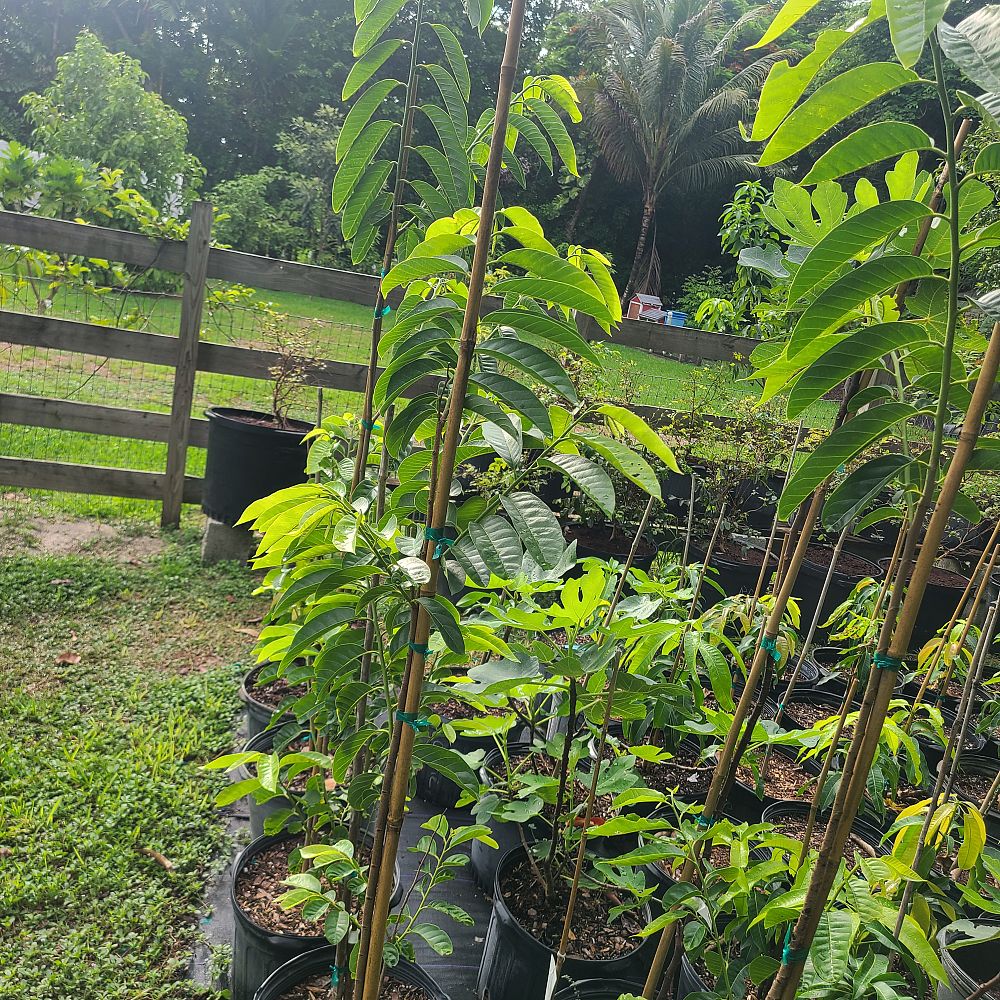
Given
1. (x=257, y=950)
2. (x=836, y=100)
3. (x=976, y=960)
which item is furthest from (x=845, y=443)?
(x=976, y=960)

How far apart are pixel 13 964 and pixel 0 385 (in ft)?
19.4

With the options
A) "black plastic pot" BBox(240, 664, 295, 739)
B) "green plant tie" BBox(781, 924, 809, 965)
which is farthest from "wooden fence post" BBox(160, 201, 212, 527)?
"green plant tie" BBox(781, 924, 809, 965)

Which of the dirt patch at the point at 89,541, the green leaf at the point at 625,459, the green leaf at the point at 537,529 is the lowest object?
the dirt patch at the point at 89,541

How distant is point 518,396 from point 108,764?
7.15 ft

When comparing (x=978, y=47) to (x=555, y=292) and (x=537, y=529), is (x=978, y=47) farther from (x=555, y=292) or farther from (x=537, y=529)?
(x=537, y=529)

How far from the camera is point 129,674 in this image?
3.02 m

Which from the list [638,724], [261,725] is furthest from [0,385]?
[638,724]

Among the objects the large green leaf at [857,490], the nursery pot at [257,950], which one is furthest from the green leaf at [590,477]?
the nursery pot at [257,950]

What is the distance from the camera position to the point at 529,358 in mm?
987

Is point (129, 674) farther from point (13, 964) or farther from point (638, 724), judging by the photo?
point (638, 724)

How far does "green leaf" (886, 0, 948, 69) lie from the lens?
0.62 m

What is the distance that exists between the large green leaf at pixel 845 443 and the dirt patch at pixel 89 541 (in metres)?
3.83

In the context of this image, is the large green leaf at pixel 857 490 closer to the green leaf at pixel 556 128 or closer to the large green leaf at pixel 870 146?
the large green leaf at pixel 870 146

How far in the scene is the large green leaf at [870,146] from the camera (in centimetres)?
72
